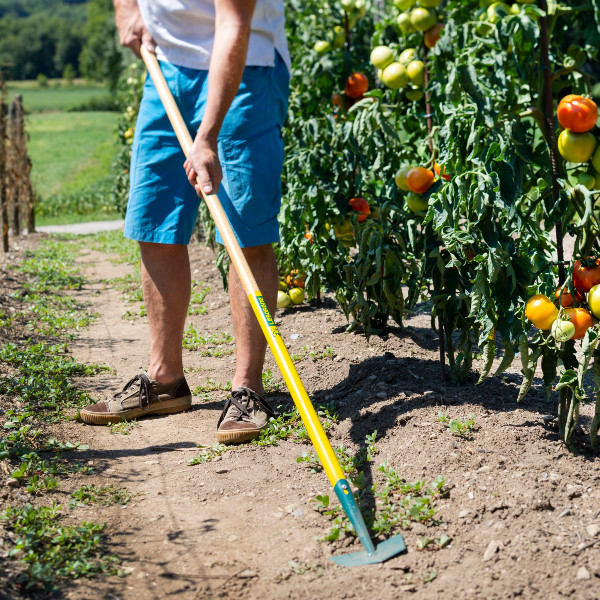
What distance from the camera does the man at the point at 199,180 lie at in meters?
2.62

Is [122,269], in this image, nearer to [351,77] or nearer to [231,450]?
[351,77]

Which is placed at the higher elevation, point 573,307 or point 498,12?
point 498,12

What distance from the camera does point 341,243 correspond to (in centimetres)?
365

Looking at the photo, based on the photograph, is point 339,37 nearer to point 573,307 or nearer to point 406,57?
point 406,57

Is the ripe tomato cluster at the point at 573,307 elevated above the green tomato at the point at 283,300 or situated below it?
above

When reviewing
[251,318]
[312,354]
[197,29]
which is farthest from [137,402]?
[197,29]

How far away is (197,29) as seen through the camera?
2.69 m

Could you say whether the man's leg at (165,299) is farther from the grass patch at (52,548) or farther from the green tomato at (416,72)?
the green tomato at (416,72)

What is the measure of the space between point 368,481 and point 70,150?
29.3 m

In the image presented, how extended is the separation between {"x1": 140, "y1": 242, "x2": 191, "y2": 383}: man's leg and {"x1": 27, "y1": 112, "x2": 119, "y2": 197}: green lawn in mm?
16127

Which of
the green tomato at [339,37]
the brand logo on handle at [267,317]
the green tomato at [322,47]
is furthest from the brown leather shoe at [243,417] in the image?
the green tomato at [339,37]

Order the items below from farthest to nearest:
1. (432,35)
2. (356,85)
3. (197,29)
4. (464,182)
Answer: (356,85)
(432,35)
(197,29)
(464,182)

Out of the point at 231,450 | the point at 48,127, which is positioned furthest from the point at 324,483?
the point at 48,127

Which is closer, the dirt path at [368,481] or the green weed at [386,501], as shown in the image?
the dirt path at [368,481]
